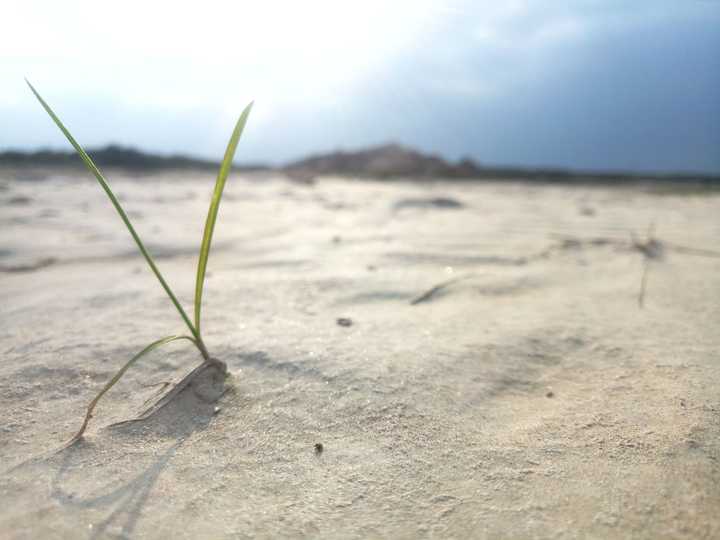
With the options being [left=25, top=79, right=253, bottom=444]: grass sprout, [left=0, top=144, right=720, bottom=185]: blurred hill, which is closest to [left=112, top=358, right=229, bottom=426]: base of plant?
[left=25, top=79, right=253, bottom=444]: grass sprout

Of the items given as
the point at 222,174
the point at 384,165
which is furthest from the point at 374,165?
the point at 222,174

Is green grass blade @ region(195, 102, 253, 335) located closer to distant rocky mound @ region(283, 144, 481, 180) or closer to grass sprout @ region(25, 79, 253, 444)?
grass sprout @ region(25, 79, 253, 444)

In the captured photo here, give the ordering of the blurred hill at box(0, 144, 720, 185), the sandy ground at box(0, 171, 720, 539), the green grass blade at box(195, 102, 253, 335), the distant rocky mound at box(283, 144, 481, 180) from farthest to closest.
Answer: the distant rocky mound at box(283, 144, 481, 180), the blurred hill at box(0, 144, 720, 185), the green grass blade at box(195, 102, 253, 335), the sandy ground at box(0, 171, 720, 539)

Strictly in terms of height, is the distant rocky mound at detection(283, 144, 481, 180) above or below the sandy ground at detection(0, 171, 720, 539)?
above

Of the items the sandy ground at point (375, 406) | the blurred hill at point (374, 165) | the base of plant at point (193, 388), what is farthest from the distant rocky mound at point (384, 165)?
the base of plant at point (193, 388)

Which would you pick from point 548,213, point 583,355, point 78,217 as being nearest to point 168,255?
point 78,217

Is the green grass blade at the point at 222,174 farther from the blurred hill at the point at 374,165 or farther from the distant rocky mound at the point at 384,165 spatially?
the distant rocky mound at the point at 384,165

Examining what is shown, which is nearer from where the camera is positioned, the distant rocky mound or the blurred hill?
the blurred hill

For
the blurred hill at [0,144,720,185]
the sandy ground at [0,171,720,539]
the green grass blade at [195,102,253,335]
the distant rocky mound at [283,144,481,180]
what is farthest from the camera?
the distant rocky mound at [283,144,481,180]
